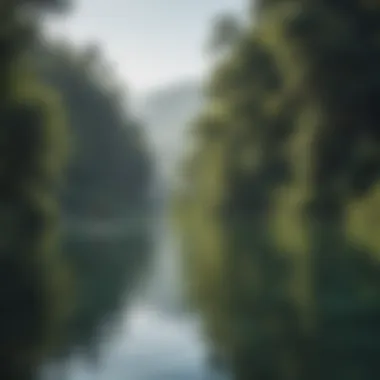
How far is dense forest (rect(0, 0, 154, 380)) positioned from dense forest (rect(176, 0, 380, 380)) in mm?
874

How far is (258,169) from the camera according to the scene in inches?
834

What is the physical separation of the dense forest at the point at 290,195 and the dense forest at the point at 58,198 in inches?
34.4

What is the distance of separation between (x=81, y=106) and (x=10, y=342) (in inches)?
951

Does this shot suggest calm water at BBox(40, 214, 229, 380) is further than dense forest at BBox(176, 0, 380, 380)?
No

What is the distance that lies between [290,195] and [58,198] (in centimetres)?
468

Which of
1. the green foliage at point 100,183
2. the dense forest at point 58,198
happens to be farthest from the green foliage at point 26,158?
the green foliage at point 100,183

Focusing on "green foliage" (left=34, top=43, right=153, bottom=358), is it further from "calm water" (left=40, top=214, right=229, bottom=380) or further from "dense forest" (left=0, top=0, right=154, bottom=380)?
"calm water" (left=40, top=214, right=229, bottom=380)

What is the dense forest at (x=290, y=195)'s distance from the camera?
17.2 feet

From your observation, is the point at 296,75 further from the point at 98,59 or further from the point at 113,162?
the point at 113,162

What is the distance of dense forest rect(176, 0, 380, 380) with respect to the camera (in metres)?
5.24

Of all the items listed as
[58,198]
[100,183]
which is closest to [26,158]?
[58,198]

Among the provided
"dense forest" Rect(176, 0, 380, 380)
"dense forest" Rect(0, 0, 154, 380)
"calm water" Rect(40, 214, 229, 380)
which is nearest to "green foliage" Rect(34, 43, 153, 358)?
"dense forest" Rect(0, 0, 154, 380)

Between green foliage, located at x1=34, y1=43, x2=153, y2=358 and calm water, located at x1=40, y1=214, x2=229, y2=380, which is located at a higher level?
green foliage, located at x1=34, y1=43, x2=153, y2=358

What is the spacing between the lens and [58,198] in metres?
18.8
